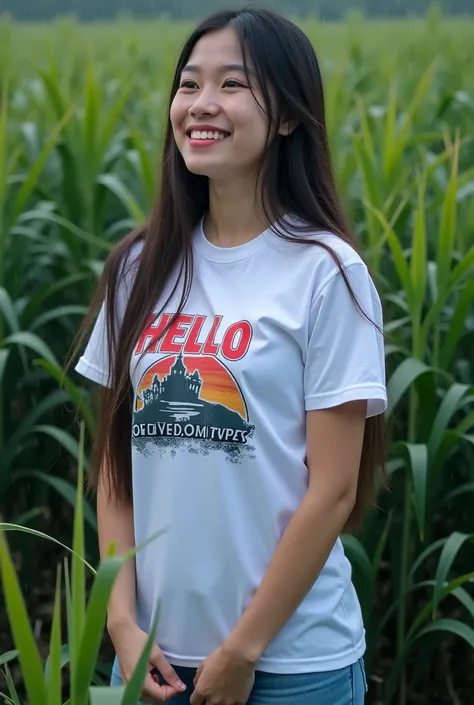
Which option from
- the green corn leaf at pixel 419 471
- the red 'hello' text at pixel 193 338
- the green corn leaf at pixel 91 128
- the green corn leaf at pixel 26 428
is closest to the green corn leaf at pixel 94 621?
the red 'hello' text at pixel 193 338

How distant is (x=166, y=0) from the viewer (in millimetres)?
4008

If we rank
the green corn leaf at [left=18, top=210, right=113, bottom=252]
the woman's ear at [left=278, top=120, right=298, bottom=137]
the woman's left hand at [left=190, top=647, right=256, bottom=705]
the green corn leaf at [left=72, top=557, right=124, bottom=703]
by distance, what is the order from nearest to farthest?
the green corn leaf at [left=72, top=557, right=124, bottom=703]
the woman's left hand at [left=190, top=647, right=256, bottom=705]
the woman's ear at [left=278, top=120, right=298, bottom=137]
the green corn leaf at [left=18, top=210, right=113, bottom=252]

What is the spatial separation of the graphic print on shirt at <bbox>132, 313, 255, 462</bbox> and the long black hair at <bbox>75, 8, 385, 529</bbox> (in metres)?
0.06

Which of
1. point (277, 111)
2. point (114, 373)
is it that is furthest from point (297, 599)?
point (277, 111)

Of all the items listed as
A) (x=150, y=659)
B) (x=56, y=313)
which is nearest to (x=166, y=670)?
(x=150, y=659)

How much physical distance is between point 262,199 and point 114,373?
0.94 ft

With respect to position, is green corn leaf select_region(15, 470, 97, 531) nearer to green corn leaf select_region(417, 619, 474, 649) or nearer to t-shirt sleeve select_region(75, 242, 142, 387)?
green corn leaf select_region(417, 619, 474, 649)

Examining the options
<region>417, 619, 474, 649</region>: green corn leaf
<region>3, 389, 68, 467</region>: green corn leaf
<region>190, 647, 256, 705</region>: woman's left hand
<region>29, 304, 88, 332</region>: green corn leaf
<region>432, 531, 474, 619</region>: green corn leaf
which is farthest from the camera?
<region>29, 304, 88, 332</region>: green corn leaf

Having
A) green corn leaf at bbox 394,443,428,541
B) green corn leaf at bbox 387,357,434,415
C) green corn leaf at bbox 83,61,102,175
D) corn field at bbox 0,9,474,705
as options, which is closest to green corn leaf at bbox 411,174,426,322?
corn field at bbox 0,9,474,705

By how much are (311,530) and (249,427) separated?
132 mm

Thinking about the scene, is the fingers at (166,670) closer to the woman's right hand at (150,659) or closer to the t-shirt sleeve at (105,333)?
the woman's right hand at (150,659)

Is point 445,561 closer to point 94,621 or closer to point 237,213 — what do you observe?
point 237,213

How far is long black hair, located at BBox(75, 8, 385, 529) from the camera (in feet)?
4.38

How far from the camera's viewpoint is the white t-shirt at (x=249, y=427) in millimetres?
1265
